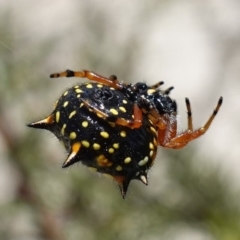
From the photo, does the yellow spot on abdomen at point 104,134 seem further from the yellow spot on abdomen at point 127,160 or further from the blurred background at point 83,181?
the blurred background at point 83,181

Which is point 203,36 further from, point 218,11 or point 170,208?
point 170,208

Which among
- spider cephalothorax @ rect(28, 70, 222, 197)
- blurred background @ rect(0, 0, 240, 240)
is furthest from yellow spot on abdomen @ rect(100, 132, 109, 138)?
blurred background @ rect(0, 0, 240, 240)

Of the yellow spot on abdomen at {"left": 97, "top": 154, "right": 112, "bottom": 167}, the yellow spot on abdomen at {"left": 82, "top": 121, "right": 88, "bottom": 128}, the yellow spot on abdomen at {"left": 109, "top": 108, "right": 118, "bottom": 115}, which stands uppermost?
the yellow spot on abdomen at {"left": 109, "top": 108, "right": 118, "bottom": 115}

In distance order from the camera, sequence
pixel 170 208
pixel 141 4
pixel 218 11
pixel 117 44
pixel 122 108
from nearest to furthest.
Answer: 1. pixel 122 108
2. pixel 170 208
3. pixel 117 44
4. pixel 141 4
5. pixel 218 11

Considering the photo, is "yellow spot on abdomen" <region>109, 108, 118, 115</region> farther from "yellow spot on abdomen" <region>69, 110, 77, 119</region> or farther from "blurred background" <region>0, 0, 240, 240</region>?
"blurred background" <region>0, 0, 240, 240</region>

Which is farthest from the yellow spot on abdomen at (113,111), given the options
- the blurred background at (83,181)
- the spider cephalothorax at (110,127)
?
the blurred background at (83,181)

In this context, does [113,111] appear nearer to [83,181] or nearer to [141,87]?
[141,87]

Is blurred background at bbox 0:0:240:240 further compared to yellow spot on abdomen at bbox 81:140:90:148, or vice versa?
blurred background at bbox 0:0:240:240

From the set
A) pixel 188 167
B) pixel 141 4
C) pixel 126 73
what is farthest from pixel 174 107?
pixel 141 4
